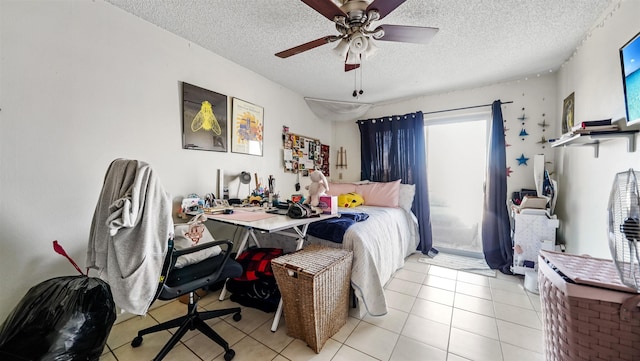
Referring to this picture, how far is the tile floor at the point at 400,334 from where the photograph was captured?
139cm

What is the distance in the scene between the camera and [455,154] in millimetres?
3133

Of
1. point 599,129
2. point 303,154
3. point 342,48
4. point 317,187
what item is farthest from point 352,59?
point 303,154

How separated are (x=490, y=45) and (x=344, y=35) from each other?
1.51 metres

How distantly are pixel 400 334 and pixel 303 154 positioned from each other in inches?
96.6

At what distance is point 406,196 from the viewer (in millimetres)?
3119

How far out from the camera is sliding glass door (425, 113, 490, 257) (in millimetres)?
3010

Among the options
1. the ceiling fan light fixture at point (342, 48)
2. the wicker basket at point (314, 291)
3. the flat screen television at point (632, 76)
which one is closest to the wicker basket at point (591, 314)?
the flat screen television at point (632, 76)

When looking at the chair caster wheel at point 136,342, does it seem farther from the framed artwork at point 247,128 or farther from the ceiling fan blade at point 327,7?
the ceiling fan blade at point 327,7

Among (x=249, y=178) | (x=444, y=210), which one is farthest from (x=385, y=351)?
(x=444, y=210)

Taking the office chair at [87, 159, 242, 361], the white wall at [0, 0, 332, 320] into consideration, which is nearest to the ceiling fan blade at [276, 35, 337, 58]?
the white wall at [0, 0, 332, 320]

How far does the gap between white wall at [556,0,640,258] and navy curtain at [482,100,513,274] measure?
1.59ft

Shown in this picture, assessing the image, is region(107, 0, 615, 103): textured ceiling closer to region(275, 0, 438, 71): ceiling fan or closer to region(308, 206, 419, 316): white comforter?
region(275, 0, 438, 71): ceiling fan

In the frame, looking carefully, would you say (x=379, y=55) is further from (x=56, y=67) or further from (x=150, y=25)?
(x=56, y=67)

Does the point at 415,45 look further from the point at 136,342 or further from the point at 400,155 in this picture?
the point at 136,342
